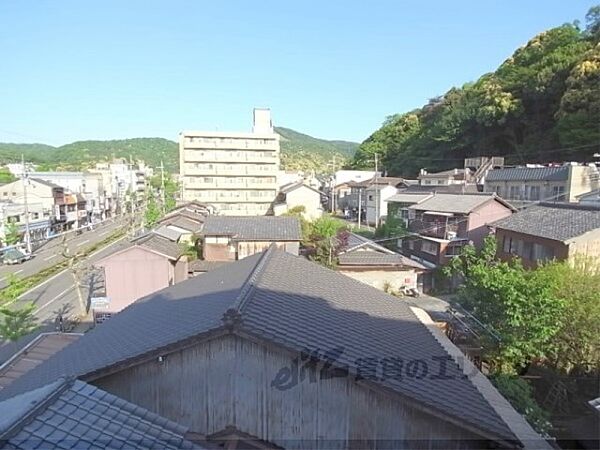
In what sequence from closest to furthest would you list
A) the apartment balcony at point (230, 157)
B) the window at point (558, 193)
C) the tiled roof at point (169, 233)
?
the tiled roof at point (169, 233) < the window at point (558, 193) < the apartment balcony at point (230, 157)

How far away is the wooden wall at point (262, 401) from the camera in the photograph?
221 inches

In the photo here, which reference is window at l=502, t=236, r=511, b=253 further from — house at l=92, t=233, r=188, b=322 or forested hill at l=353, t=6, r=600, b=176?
forested hill at l=353, t=6, r=600, b=176

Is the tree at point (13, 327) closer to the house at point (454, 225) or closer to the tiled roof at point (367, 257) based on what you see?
the tiled roof at point (367, 257)

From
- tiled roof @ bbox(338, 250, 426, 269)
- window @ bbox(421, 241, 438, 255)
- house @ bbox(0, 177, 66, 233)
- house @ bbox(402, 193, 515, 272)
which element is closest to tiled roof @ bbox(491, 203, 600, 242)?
house @ bbox(402, 193, 515, 272)

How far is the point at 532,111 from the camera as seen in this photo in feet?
146

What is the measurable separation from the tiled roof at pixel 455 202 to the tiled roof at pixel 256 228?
12043 mm

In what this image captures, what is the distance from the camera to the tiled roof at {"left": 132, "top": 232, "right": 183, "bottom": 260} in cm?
1955

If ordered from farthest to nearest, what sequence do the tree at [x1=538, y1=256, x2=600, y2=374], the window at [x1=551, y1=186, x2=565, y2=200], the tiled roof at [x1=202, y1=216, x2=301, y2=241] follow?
1. the window at [x1=551, y1=186, x2=565, y2=200]
2. the tiled roof at [x1=202, y1=216, x2=301, y2=241]
3. the tree at [x1=538, y1=256, x2=600, y2=374]

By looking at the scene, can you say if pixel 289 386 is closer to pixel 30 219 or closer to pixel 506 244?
pixel 506 244

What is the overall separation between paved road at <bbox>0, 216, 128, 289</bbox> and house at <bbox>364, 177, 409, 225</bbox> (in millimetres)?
33039

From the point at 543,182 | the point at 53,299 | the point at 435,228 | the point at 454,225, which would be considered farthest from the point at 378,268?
the point at 53,299

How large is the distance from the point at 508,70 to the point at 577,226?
40.9 meters

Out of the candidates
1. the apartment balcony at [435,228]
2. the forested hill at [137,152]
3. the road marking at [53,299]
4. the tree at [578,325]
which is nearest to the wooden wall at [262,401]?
the tree at [578,325]

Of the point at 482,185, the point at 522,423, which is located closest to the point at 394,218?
the point at 482,185
